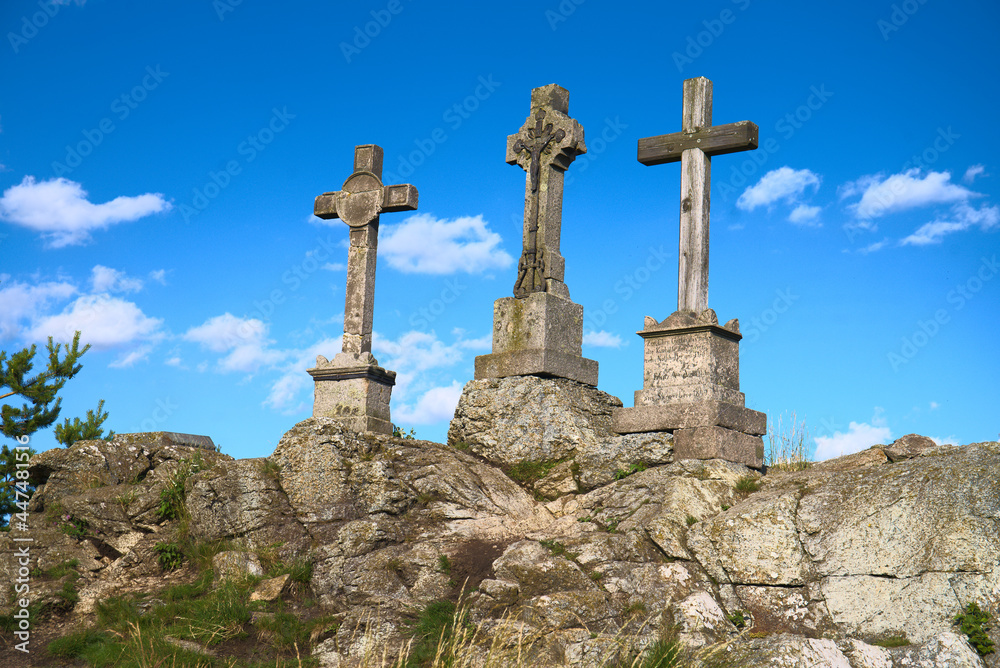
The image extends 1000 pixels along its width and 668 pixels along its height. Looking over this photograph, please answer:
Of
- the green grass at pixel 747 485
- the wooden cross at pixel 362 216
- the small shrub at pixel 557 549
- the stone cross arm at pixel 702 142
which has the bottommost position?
the small shrub at pixel 557 549

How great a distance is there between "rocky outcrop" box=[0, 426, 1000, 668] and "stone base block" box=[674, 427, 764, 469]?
0.57ft

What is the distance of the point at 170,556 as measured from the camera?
31.3 ft

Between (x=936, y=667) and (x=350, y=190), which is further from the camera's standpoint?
(x=350, y=190)

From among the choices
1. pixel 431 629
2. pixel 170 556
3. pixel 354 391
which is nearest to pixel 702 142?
pixel 354 391

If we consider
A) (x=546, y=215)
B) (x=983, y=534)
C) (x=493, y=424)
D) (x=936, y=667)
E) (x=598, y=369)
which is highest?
(x=546, y=215)

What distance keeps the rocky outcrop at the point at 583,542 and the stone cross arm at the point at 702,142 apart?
3305 millimetres

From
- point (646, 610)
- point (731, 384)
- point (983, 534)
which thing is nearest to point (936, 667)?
point (983, 534)

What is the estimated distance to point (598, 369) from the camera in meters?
11.3

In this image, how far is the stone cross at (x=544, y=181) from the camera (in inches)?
439

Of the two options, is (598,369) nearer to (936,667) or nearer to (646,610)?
(646,610)

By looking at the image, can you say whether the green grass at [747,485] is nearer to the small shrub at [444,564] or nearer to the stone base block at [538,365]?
the stone base block at [538,365]

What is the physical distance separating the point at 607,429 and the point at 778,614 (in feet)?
11.7

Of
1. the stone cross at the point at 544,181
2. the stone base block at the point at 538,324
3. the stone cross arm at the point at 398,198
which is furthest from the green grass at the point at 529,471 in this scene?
the stone cross arm at the point at 398,198

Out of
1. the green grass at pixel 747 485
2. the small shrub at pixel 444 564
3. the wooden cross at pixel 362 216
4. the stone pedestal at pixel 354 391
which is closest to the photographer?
the small shrub at pixel 444 564
